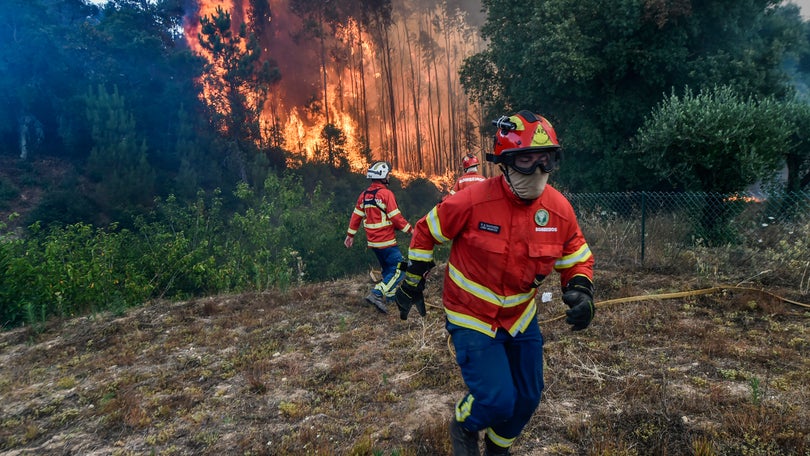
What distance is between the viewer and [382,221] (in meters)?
6.71

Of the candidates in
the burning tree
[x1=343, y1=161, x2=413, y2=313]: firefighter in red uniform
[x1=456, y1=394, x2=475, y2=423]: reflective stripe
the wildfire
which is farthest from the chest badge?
the wildfire

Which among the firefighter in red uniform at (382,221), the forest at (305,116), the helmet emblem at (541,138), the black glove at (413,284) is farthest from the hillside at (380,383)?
the forest at (305,116)

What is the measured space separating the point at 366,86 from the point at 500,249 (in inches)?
1911

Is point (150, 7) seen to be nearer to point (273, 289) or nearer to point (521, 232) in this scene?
point (273, 289)

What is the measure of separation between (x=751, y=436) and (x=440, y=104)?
51.1 metres

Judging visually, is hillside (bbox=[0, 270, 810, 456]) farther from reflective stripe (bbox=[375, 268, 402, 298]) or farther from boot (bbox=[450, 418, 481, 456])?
boot (bbox=[450, 418, 481, 456])

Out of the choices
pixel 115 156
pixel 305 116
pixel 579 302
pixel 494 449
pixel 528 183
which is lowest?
pixel 494 449

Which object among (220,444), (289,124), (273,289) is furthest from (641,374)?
(289,124)

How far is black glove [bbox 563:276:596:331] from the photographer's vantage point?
2.55 meters

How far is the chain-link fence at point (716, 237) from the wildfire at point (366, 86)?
28.5 m

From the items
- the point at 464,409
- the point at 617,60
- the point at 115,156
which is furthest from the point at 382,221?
the point at 115,156

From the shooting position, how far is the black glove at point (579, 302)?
8.38ft

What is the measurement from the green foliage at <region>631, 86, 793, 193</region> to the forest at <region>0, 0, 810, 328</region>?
0.17ft

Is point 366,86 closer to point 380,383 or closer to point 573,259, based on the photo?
point 380,383
